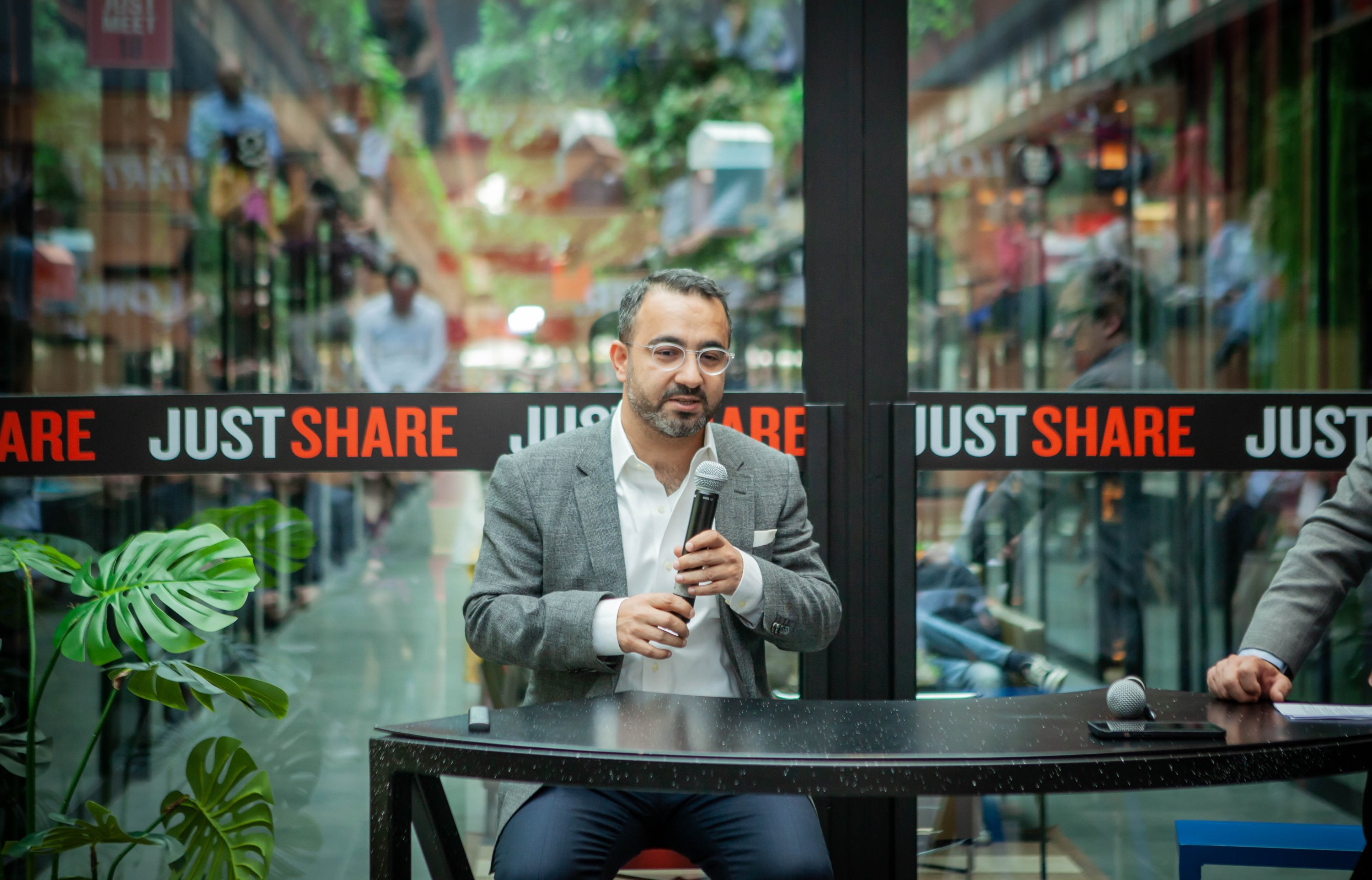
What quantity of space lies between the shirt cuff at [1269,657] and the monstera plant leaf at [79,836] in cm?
208

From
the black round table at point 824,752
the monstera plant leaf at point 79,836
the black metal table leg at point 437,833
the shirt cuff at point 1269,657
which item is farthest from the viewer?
the monstera plant leaf at point 79,836

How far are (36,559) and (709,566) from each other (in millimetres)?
1354

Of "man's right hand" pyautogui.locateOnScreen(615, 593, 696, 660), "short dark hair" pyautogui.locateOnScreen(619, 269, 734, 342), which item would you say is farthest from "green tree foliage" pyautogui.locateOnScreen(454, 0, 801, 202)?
"man's right hand" pyautogui.locateOnScreen(615, 593, 696, 660)

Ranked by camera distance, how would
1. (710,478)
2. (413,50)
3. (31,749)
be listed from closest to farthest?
(710,478), (31,749), (413,50)

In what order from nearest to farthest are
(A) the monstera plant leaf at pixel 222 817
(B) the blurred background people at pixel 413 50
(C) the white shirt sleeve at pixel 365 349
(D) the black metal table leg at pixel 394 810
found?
(D) the black metal table leg at pixel 394 810 → (A) the monstera plant leaf at pixel 222 817 → (C) the white shirt sleeve at pixel 365 349 → (B) the blurred background people at pixel 413 50

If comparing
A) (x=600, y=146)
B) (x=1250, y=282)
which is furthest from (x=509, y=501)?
(x=1250, y=282)

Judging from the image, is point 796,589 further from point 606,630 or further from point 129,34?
point 129,34

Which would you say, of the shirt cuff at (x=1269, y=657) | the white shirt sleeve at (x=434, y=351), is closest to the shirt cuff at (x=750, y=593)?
the shirt cuff at (x=1269, y=657)

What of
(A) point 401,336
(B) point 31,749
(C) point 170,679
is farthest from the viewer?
(A) point 401,336

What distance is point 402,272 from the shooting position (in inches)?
134

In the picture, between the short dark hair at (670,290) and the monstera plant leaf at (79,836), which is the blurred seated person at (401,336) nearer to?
the short dark hair at (670,290)

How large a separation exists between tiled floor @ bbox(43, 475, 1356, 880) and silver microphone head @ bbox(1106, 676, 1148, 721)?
142 centimetres

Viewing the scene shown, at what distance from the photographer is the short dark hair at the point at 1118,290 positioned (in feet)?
10.7

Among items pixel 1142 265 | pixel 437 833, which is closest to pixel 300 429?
pixel 437 833
